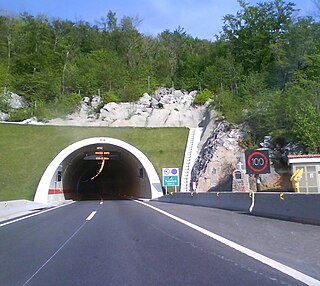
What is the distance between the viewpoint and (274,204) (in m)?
14.8

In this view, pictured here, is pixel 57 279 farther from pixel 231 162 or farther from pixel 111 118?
pixel 111 118

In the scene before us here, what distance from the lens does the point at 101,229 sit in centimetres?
1249

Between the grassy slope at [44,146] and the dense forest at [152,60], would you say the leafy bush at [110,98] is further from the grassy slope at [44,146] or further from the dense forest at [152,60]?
the grassy slope at [44,146]

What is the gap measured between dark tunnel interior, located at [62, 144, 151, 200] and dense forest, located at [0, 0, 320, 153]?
35.9ft

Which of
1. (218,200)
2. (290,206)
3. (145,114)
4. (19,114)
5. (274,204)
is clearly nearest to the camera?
(290,206)

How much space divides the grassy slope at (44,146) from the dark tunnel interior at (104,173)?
1888 millimetres

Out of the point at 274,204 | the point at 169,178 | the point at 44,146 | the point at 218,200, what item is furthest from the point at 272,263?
the point at 44,146

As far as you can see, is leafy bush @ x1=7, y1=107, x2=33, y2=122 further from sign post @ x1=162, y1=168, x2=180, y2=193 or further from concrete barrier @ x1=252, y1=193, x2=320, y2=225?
concrete barrier @ x1=252, y1=193, x2=320, y2=225

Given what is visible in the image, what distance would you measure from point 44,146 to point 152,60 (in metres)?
47.9

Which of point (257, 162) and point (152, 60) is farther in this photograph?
point (152, 60)

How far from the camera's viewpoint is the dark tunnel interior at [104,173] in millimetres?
44812

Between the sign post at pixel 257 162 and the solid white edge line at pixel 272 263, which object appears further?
the sign post at pixel 257 162

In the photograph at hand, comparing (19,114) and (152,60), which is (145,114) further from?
(152,60)

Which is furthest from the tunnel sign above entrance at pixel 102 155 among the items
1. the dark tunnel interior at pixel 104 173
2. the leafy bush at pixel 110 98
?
the leafy bush at pixel 110 98
